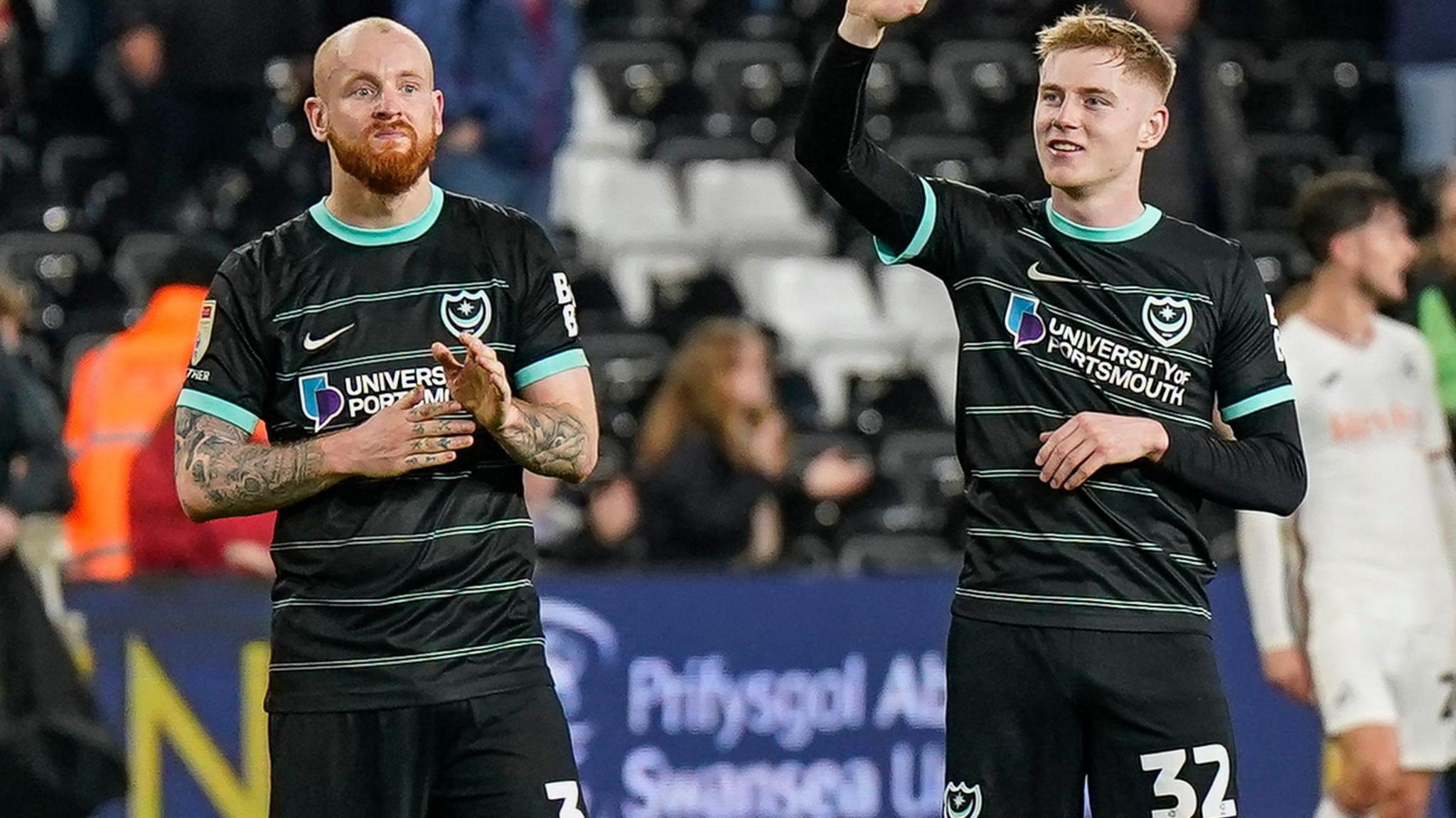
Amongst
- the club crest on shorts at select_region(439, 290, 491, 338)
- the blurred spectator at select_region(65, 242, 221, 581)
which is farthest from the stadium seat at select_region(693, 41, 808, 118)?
the club crest on shorts at select_region(439, 290, 491, 338)

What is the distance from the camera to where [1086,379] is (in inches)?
205

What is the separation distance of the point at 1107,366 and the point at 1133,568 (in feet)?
1.40

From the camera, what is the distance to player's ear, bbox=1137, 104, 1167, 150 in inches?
209

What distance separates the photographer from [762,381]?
9633mm

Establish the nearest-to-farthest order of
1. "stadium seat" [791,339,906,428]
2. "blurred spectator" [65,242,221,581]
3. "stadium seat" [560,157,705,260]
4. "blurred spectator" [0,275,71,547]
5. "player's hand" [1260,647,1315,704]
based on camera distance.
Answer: "blurred spectator" [0,275,71,547] < "player's hand" [1260,647,1315,704] < "blurred spectator" [65,242,221,581] < "stadium seat" [791,339,906,428] < "stadium seat" [560,157,705,260]

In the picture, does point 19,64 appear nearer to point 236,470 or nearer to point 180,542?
point 180,542

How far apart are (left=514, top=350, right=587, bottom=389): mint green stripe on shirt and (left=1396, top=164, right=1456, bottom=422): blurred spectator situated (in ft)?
14.3

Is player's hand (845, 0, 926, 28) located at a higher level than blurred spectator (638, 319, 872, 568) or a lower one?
higher

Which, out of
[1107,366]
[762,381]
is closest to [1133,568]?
[1107,366]

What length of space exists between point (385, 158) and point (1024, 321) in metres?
1.38

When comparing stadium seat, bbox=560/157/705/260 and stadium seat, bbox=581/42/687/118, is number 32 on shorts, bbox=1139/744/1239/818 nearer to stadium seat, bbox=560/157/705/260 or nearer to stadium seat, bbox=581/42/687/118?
stadium seat, bbox=560/157/705/260

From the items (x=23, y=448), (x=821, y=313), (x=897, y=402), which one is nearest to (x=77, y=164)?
(x=821, y=313)

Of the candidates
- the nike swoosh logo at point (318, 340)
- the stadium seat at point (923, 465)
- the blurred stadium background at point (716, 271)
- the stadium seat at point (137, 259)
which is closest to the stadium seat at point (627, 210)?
the blurred stadium background at point (716, 271)

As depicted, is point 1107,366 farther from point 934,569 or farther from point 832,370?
point 832,370
